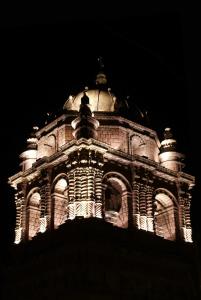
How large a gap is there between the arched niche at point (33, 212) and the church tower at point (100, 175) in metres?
0.05

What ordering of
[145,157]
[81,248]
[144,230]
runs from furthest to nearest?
[145,157], [144,230], [81,248]

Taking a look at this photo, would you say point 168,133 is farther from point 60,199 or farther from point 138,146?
point 60,199

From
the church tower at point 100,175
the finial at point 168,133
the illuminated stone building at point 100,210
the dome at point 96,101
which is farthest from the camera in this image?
the finial at point 168,133

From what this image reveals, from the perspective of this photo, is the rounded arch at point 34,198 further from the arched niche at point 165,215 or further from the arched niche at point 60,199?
the arched niche at point 165,215

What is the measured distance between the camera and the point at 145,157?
3409 cm

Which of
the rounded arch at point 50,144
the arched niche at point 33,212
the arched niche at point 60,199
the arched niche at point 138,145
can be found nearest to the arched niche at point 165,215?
the arched niche at point 138,145

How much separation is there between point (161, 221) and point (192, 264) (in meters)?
2.73

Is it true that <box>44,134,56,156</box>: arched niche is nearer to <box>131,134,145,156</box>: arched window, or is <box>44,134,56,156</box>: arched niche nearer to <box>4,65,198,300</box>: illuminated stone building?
<box>4,65,198,300</box>: illuminated stone building

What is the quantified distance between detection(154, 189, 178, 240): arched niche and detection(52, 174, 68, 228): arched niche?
4.65 meters

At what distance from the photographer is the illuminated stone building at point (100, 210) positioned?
29.8 m

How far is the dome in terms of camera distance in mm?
35375

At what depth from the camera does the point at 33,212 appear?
3428 centimetres
